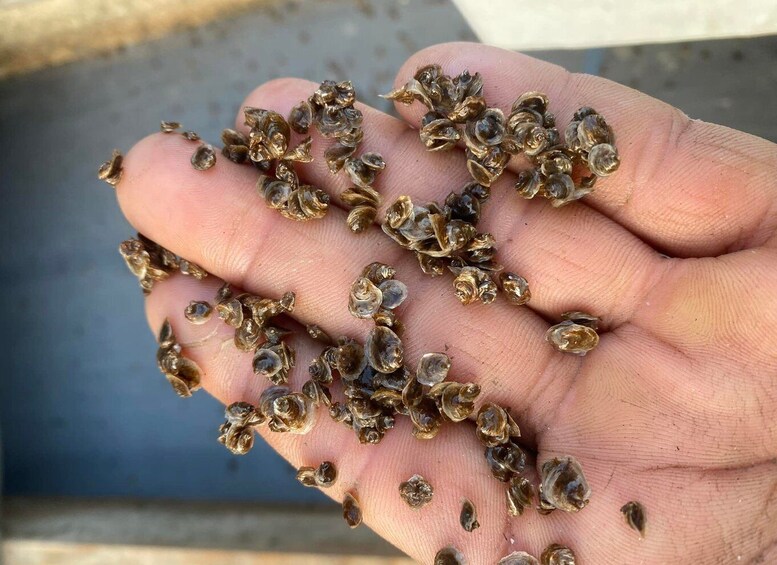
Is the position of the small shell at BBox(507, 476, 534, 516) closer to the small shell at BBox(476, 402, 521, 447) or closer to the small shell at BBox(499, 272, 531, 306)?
the small shell at BBox(476, 402, 521, 447)

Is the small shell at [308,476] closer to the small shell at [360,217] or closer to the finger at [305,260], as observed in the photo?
the finger at [305,260]

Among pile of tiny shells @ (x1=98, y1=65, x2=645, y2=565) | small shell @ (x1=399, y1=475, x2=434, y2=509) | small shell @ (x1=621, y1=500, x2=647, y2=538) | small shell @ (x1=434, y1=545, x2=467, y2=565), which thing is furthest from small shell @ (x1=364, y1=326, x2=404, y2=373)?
small shell @ (x1=621, y1=500, x2=647, y2=538)

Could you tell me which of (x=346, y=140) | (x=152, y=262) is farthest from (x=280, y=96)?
(x=152, y=262)

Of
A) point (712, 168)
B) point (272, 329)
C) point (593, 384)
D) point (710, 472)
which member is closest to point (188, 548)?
point (272, 329)

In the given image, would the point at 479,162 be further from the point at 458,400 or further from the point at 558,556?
the point at 558,556

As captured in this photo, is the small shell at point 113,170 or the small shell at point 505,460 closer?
the small shell at point 505,460

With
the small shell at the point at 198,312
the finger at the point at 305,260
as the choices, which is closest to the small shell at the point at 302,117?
the finger at the point at 305,260
